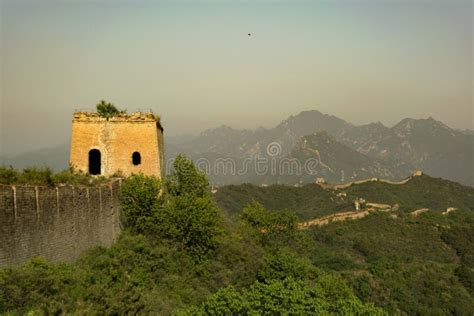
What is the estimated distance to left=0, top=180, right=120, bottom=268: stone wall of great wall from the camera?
1111 centimetres

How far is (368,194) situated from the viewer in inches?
4109

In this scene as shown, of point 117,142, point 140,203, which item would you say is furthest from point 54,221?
point 117,142

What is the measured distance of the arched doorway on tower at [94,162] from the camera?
72.8 feet

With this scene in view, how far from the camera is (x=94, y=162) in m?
22.5

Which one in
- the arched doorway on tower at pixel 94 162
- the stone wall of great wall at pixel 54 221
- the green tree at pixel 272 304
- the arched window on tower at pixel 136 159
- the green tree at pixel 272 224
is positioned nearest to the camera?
the stone wall of great wall at pixel 54 221

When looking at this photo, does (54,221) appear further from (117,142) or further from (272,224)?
(272,224)

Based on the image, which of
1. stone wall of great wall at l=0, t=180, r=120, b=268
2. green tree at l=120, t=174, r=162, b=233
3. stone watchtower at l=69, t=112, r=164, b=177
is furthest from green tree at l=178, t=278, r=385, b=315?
stone watchtower at l=69, t=112, r=164, b=177

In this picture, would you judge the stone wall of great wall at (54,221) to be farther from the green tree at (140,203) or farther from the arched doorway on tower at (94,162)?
the arched doorway on tower at (94,162)

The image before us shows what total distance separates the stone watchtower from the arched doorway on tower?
34 cm

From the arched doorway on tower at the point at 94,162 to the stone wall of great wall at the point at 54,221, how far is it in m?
4.36

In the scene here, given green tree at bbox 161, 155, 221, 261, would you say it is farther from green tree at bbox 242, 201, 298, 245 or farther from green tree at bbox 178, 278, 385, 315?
green tree at bbox 242, 201, 298, 245

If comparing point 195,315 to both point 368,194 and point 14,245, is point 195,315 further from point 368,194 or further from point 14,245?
point 368,194

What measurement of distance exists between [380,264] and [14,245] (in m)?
47.4

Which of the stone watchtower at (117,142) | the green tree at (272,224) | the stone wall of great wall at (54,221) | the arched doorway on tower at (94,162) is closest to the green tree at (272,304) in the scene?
the stone wall of great wall at (54,221)
